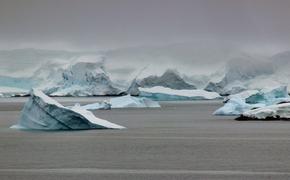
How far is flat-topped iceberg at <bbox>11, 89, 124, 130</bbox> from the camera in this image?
2266 centimetres

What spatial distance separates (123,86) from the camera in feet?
433

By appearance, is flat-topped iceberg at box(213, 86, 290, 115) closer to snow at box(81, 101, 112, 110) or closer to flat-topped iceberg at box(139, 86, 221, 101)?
snow at box(81, 101, 112, 110)

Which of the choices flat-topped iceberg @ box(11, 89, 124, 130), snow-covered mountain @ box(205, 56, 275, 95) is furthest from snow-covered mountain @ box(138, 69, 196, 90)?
flat-topped iceberg @ box(11, 89, 124, 130)

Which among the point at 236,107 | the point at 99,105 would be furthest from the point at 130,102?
the point at 236,107

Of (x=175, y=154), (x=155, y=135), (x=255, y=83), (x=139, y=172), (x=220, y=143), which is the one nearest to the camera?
(x=139, y=172)

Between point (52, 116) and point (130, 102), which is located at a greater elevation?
point (130, 102)

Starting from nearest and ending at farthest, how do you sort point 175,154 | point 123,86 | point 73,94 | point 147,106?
point 175,154
point 147,106
point 73,94
point 123,86

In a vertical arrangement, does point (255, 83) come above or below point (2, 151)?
above

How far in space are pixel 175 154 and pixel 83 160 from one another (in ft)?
8.49

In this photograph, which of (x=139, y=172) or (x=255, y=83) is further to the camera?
(x=255, y=83)

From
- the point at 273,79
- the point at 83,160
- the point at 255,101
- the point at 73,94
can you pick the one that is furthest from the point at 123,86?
the point at 83,160

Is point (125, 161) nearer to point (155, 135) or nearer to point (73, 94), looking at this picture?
point (155, 135)

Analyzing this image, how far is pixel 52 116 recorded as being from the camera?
936 inches

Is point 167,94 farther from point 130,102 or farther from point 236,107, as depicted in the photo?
point 236,107
